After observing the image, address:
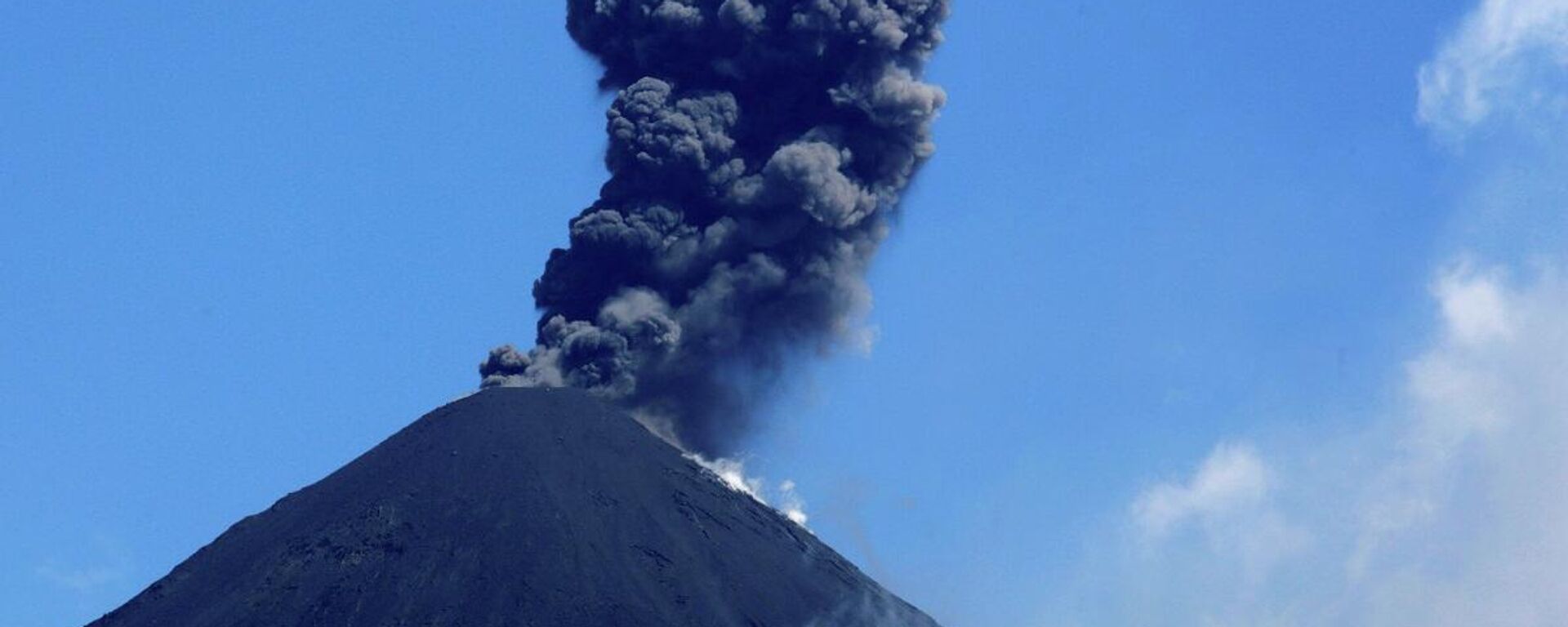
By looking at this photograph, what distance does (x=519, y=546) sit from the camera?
70125 millimetres

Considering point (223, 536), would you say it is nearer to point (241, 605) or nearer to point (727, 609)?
point (241, 605)

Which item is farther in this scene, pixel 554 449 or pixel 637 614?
pixel 554 449

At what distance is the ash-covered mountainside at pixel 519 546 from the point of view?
6794 centimetres

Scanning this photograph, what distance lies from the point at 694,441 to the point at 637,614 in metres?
17.9

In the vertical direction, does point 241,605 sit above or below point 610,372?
below

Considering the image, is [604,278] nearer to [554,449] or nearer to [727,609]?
[554,449]

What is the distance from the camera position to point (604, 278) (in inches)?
3376

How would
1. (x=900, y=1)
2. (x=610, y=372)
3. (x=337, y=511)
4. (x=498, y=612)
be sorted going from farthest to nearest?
1. (x=900, y=1)
2. (x=610, y=372)
3. (x=337, y=511)
4. (x=498, y=612)

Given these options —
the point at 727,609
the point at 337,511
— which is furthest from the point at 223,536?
the point at 727,609

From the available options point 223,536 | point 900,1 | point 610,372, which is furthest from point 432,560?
point 900,1

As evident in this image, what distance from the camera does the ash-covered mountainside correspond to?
6794 centimetres

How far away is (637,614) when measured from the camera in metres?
68.2

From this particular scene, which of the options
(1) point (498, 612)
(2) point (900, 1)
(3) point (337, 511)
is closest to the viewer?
(1) point (498, 612)

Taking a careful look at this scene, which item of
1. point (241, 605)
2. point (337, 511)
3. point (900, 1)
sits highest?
point (900, 1)
